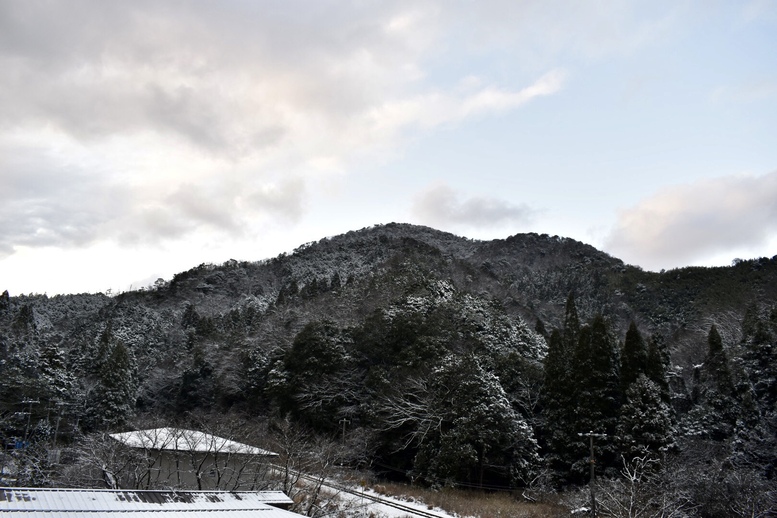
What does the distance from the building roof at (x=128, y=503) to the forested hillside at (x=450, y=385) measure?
854 cm

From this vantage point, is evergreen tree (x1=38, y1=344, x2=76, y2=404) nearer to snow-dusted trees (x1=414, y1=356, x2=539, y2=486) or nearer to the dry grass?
the dry grass

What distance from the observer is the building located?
1670 centimetres

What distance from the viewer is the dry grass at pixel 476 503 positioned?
18.4 metres

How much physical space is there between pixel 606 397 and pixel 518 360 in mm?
5100

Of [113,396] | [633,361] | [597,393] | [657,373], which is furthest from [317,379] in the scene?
[657,373]

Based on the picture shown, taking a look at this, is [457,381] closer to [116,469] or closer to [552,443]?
[552,443]

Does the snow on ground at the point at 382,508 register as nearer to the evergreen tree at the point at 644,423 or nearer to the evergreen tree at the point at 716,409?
the evergreen tree at the point at 644,423

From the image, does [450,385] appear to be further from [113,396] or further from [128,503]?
A: [113,396]

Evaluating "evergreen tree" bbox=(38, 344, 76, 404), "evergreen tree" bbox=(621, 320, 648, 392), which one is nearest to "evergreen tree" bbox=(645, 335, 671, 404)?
"evergreen tree" bbox=(621, 320, 648, 392)

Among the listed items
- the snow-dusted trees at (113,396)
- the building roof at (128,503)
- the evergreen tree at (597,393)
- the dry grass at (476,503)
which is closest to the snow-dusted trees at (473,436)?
the dry grass at (476,503)

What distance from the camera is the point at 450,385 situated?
2450cm

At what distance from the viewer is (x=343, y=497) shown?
20172 mm

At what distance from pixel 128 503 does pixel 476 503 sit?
43.8ft

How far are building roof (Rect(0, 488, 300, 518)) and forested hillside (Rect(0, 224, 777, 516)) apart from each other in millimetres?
8536
